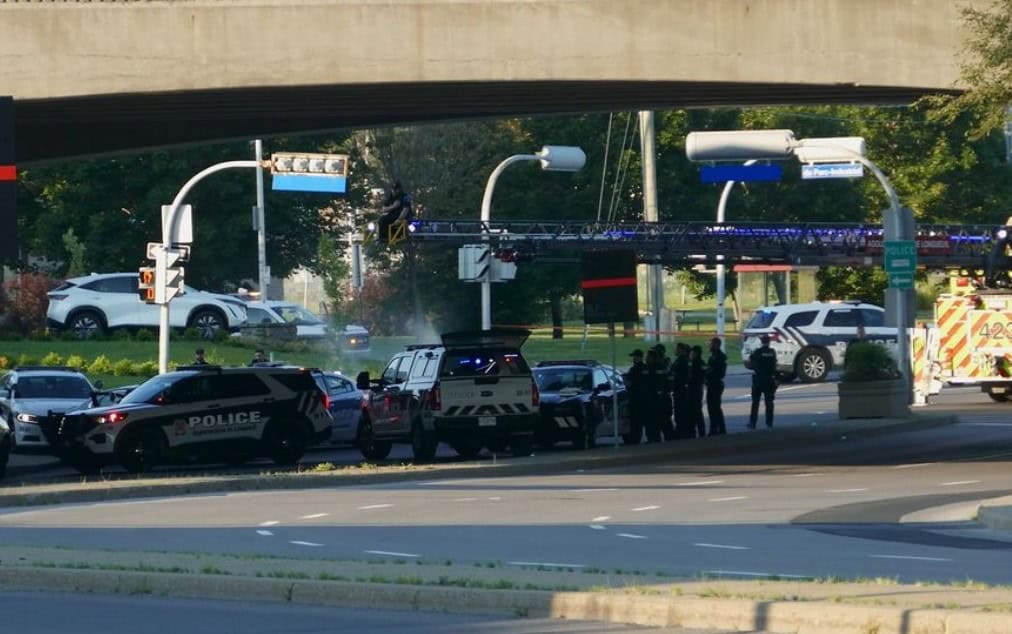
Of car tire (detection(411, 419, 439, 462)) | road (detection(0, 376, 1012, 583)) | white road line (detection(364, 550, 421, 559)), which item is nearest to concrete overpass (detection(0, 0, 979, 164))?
road (detection(0, 376, 1012, 583))

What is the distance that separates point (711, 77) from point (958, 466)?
823 cm

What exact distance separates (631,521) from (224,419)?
11.9 meters

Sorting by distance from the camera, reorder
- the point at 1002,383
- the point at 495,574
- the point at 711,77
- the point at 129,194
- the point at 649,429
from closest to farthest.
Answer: the point at 495,574, the point at 711,77, the point at 649,429, the point at 1002,383, the point at 129,194

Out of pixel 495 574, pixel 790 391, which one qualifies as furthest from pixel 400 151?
pixel 495 574

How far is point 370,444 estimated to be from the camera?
3222 centimetres

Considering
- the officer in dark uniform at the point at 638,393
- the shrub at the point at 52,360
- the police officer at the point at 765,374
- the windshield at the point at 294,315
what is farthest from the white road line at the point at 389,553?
the windshield at the point at 294,315

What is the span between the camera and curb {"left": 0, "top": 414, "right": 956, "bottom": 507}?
962 inches

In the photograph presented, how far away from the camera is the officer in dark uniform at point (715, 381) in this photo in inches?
1364

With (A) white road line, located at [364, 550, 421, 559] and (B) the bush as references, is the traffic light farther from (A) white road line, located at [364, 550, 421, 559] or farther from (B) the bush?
(A) white road line, located at [364, 550, 421, 559]

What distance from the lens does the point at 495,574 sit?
44.2 feet

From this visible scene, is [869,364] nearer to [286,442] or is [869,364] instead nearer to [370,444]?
[370,444]

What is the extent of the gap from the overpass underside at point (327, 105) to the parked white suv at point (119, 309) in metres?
21.4

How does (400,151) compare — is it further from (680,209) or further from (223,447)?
(223,447)

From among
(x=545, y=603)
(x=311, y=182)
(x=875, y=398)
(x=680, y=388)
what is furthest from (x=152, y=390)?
(x=545, y=603)
